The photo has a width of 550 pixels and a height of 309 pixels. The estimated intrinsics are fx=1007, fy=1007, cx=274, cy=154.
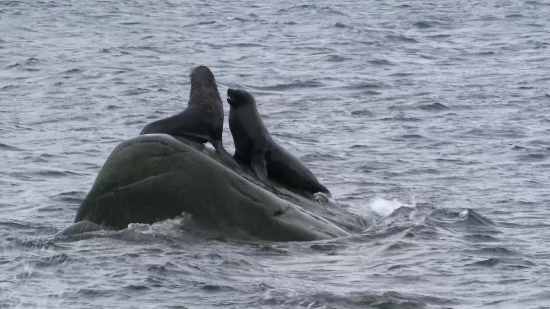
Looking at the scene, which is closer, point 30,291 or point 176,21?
point 30,291

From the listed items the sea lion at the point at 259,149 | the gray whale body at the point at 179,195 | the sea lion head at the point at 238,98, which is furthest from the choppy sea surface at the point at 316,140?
the sea lion head at the point at 238,98

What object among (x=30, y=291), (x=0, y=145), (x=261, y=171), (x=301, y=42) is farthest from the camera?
(x=301, y=42)

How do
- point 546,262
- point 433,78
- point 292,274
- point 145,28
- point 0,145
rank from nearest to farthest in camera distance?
point 292,274 → point 546,262 → point 0,145 → point 433,78 → point 145,28

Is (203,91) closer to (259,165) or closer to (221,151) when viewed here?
(221,151)

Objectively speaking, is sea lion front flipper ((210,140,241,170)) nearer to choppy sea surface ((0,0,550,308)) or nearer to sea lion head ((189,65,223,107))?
sea lion head ((189,65,223,107))

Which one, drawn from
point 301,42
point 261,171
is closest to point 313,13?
point 301,42

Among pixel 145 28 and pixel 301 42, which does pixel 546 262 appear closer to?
pixel 301 42

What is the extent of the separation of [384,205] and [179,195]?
3.44 metres

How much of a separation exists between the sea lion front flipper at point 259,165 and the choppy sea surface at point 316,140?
1.24 metres

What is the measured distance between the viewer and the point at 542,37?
29.0 meters

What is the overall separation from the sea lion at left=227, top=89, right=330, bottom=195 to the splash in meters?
0.72

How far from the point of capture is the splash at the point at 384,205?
1153 centimetres

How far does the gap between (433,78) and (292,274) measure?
15.1 metres

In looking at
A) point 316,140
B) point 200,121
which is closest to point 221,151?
point 200,121
